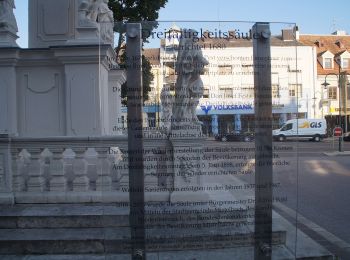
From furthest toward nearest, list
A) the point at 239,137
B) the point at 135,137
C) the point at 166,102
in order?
the point at 239,137, the point at 166,102, the point at 135,137

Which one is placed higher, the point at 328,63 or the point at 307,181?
the point at 328,63

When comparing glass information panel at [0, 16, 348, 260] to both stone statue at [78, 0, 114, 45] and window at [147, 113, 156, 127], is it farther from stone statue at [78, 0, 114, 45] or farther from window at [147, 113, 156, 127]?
stone statue at [78, 0, 114, 45]

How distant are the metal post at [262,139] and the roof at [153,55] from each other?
922 millimetres

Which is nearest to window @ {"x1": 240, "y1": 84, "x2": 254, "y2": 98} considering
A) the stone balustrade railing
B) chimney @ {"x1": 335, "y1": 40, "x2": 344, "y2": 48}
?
the stone balustrade railing

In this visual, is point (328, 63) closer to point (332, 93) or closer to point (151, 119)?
point (332, 93)

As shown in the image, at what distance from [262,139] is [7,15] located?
6.05 meters

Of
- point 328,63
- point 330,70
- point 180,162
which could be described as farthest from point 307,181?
point 328,63

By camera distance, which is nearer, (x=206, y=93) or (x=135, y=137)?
(x=135, y=137)

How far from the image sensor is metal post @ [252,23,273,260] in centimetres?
460

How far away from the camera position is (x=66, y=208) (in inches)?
273

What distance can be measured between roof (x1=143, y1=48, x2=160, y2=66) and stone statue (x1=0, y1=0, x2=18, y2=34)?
16.8 ft

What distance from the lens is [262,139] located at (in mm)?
4684

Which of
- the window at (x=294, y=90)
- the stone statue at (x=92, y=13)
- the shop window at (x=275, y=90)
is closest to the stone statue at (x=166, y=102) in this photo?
the shop window at (x=275, y=90)

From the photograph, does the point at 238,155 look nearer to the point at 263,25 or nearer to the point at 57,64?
A: the point at 263,25
